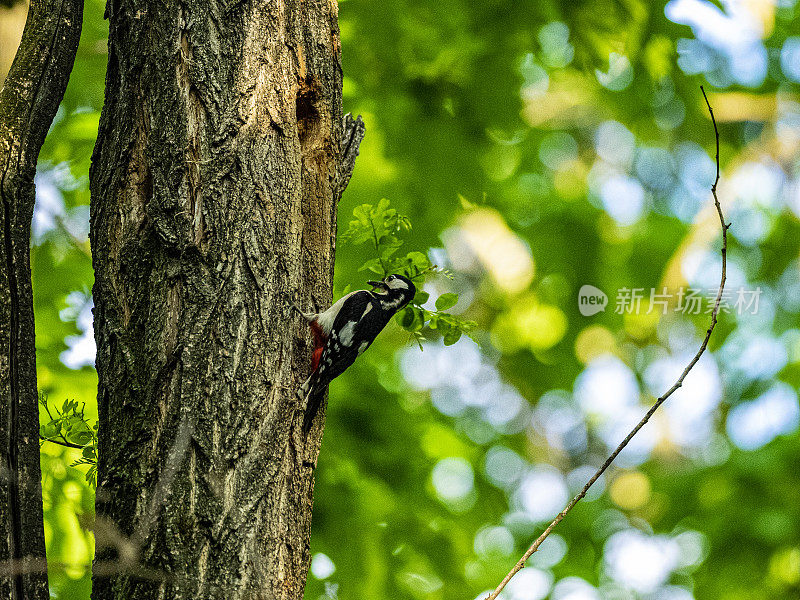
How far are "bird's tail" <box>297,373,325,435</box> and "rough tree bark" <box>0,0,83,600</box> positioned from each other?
70 centimetres

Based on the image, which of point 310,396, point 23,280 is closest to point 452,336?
point 310,396

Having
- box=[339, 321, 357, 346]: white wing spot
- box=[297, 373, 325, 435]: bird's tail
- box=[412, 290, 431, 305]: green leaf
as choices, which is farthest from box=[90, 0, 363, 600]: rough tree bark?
box=[412, 290, 431, 305]: green leaf

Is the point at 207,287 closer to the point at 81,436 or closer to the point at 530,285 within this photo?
the point at 81,436

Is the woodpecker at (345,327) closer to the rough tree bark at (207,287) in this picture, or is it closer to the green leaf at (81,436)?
the rough tree bark at (207,287)

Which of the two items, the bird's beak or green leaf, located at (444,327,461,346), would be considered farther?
the bird's beak

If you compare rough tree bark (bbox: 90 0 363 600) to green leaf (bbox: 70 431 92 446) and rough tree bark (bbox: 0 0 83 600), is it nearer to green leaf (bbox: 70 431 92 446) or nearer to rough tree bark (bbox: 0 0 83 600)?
rough tree bark (bbox: 0 0 83 600)

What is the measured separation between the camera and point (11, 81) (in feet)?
6.58

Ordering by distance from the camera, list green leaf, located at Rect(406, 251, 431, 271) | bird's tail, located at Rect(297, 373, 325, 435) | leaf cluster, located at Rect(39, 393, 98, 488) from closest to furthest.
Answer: bird's tail, located at Rect(297, 373, 325, 435), leaf cluster, located at Rect(39, 393, 98, 488), green leaf, located at Rect(406, 251, 431, 271)

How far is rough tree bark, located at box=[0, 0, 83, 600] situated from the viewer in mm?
1689

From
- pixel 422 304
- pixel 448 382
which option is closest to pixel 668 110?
pixel 448 382

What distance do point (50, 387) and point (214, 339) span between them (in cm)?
247

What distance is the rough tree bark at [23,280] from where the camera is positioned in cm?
169

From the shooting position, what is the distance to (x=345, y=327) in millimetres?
2766

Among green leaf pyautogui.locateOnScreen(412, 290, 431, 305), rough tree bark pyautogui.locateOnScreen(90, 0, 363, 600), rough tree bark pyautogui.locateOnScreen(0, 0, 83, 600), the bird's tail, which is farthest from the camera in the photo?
green leaf pyautogui.locateOnScreen(412, 290, 431, 305)
